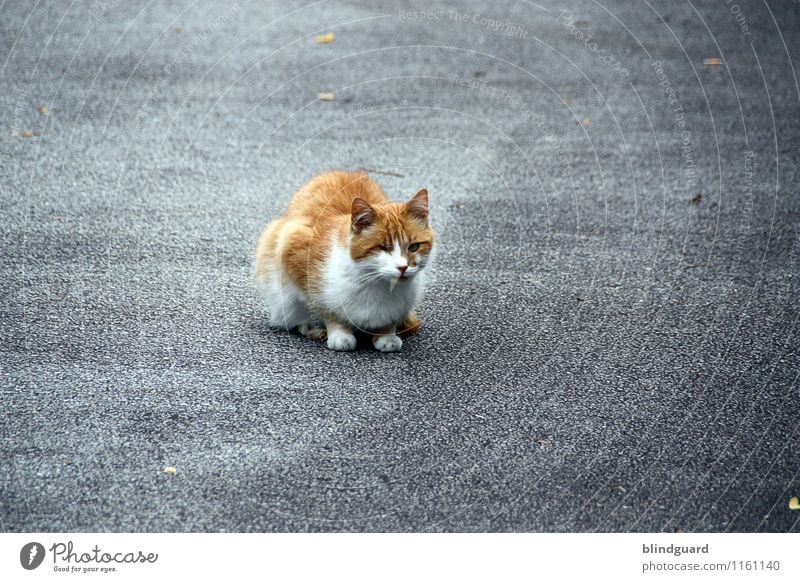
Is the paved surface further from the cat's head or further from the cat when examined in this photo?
the cat's head

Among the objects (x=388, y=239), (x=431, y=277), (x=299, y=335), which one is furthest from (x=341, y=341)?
(x=431, y=277)

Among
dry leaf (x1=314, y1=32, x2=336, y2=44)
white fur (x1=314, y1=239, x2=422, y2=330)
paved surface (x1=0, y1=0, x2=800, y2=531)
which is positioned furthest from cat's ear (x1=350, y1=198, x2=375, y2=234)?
dry leaf (x1=314, y1=32, x2=336, y2=44)

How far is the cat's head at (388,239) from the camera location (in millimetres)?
4016

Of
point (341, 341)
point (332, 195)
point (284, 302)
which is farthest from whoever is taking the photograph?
point (332, 195)

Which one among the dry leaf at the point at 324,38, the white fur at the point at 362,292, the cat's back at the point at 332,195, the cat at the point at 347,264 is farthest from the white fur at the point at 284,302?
the dry leaf at the point at 324,38

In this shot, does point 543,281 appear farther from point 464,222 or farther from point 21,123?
point 21,123

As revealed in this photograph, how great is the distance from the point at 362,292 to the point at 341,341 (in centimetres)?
25

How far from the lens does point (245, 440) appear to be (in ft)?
11.8

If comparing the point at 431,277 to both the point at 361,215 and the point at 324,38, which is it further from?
the point at 324,38

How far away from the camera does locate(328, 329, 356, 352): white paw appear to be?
427 cm

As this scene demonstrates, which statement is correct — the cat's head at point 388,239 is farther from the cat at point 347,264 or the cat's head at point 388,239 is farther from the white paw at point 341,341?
the white paw at point 341,341

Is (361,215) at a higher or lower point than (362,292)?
higher

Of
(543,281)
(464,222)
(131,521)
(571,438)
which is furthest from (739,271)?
(131,521)

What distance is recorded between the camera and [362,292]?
165 inches
